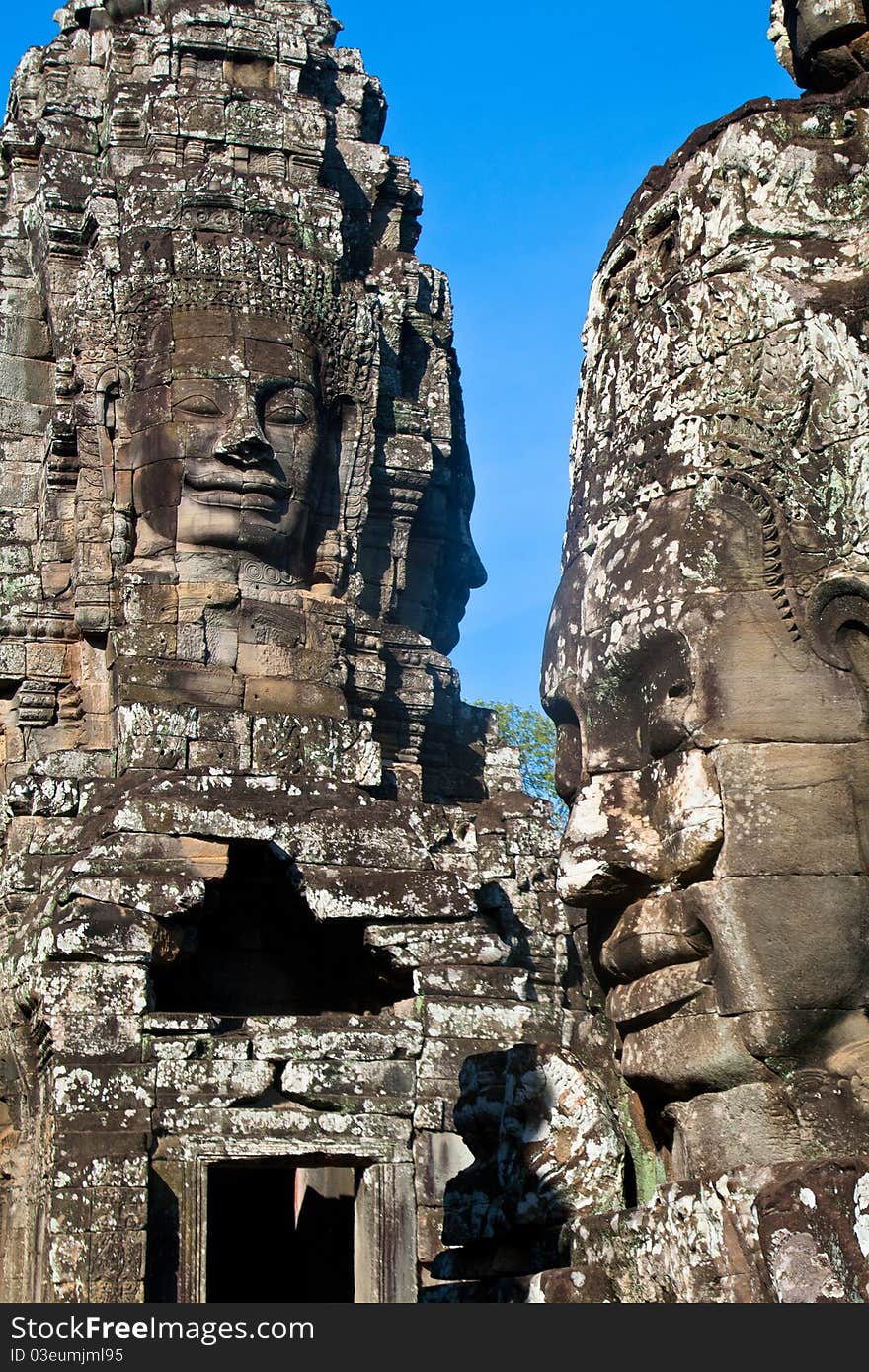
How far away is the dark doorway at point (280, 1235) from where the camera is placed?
14.5m

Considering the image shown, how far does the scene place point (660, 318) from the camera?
5.20m

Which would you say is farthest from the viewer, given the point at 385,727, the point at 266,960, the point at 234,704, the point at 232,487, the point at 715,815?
the point at 385,727

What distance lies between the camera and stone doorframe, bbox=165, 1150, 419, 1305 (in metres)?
11.6

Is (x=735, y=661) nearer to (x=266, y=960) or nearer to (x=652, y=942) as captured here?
(x=652, y=942)

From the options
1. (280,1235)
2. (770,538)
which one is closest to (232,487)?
(280,1235)

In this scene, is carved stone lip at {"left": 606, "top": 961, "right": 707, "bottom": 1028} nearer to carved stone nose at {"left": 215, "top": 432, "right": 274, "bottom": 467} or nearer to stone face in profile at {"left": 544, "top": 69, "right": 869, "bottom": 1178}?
stone face in profile at {"left": 544, "top": 69, "right": 869, "bottom": 1178}

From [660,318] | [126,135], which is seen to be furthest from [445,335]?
[660,318]

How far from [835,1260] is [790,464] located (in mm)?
1887

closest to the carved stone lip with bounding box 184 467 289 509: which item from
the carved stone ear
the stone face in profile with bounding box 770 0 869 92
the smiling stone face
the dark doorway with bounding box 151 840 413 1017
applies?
the dark doorway with bounding box 151 840 413 1017

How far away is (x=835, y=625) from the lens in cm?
482

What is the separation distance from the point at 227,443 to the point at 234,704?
6.58 ft

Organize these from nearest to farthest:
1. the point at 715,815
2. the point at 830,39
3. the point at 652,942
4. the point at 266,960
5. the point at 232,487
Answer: the point at 715,815 < the point at 652,942 < the point at 830,39 < the point at 266,960 < the point at 232,487

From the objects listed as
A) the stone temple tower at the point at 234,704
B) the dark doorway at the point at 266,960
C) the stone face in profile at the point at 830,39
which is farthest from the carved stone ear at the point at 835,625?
the dark doorway at the point at 266,960

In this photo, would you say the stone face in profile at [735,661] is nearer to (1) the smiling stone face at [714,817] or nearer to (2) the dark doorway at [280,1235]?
(1) the smiling stone face at [714,817]
